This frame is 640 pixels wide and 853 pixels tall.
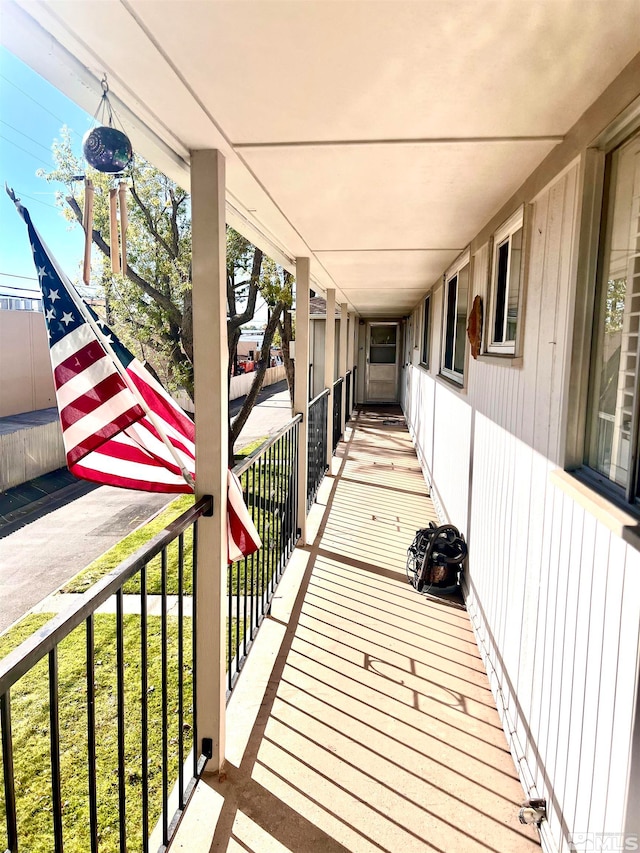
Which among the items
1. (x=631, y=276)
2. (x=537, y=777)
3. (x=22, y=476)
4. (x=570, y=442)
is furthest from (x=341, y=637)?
(x=22, y=476)

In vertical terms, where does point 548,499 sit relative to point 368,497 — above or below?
above

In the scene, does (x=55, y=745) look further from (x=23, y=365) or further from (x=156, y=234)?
(x=23, y=365)

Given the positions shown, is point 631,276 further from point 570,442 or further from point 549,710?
point 549,710

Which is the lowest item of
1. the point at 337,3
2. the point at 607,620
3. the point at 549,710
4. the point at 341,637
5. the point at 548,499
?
the point at 341,637

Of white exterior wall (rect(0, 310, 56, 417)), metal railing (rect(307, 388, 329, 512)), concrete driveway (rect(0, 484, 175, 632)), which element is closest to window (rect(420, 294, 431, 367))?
metal railing (rect(307, 388, 329, 512))

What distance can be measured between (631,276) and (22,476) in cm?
1164

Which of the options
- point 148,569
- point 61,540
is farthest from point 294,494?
point 61,540

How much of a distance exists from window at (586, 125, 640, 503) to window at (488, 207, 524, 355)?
2.47 ft

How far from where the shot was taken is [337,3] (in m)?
1.10

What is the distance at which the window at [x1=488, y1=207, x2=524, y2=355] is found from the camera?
2556mm

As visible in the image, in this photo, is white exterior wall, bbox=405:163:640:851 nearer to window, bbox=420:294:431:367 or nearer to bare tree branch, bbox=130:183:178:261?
window, bbox=420:294:431:367

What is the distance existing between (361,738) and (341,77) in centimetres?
225

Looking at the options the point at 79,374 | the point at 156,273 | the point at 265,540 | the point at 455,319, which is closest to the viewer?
the point at 79,374

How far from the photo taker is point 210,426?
1950 millimetres
